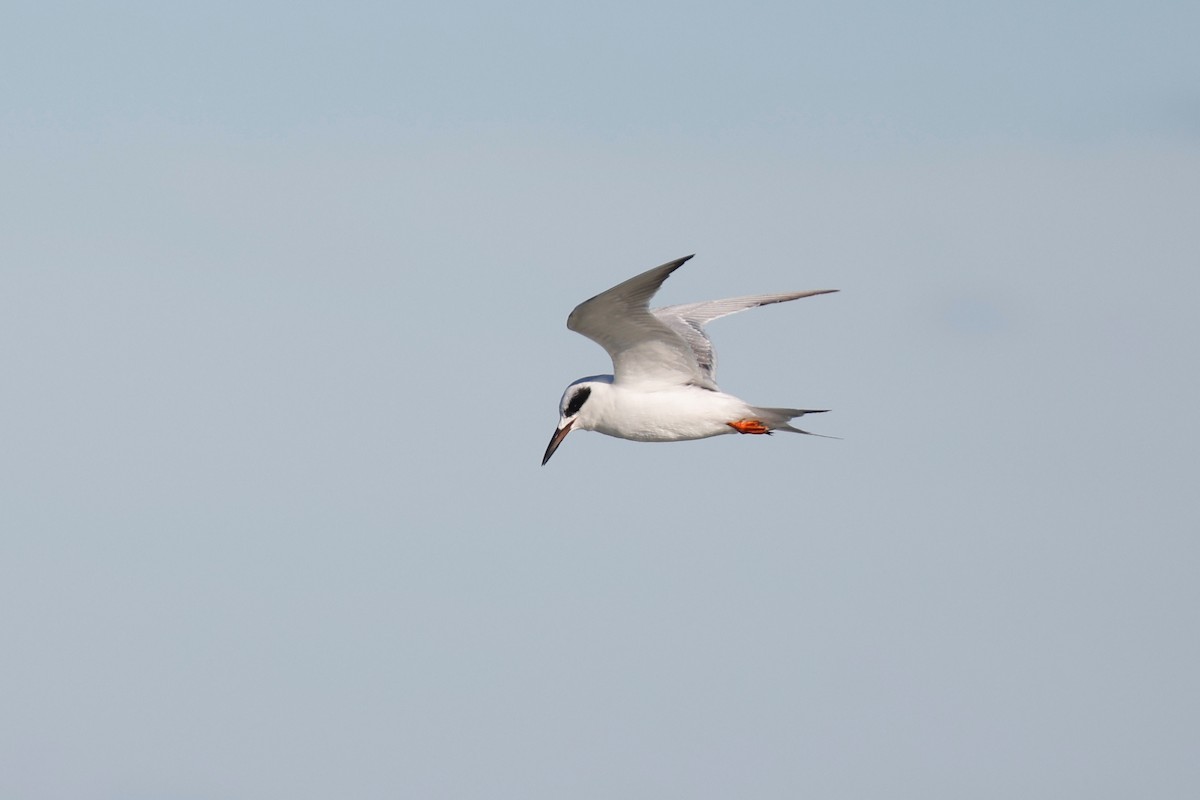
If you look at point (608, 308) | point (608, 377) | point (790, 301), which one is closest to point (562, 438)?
point (608, 377)

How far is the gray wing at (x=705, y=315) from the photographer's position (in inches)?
1139

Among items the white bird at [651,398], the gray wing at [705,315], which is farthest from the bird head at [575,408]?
the gray wing at [705,315]

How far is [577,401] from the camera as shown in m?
27.5

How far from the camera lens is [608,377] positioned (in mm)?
27969

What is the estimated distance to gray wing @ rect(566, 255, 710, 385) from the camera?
2436 centimetres

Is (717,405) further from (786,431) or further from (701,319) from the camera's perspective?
(701,319)

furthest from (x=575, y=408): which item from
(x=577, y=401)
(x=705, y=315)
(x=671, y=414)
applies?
(x=705, y=315)

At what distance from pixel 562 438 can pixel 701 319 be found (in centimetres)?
449

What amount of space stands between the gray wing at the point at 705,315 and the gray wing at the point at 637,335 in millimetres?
374

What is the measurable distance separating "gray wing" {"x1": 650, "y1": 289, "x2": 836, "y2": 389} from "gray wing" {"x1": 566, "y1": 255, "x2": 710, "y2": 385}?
374 millimetres

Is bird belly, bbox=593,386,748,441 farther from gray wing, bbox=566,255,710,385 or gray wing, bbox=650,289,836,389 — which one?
gray wing, bbox=650,289,836,389

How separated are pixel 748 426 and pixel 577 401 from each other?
2636 millimetres

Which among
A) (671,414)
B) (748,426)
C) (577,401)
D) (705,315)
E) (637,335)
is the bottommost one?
(748,426)

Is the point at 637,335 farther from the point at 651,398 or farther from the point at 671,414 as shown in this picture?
the point at 671,414
